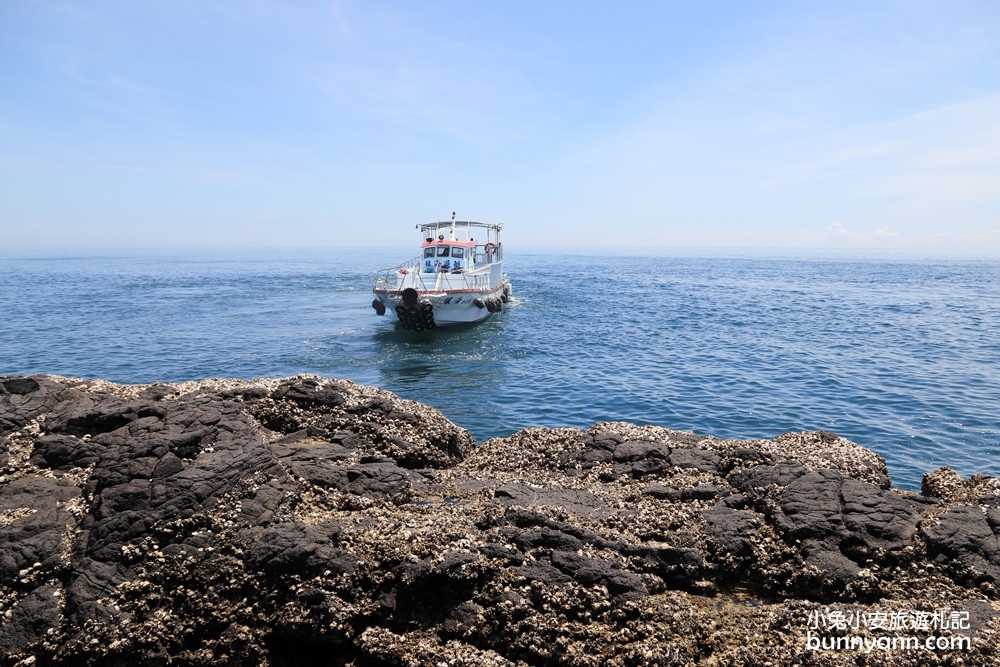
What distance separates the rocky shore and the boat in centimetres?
2189

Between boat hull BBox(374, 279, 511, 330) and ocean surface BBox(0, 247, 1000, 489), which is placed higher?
boat hull BBox(374, 279, 511, 330)

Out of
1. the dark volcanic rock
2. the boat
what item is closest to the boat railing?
the boat

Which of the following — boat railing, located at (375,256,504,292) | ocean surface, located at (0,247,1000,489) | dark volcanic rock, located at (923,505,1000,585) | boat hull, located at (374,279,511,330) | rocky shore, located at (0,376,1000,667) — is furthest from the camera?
boat railing, located at (375,256,504,292)

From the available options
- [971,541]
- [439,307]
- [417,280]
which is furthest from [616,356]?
[971,541]

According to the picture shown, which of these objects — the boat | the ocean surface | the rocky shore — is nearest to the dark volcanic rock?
the rocky shore

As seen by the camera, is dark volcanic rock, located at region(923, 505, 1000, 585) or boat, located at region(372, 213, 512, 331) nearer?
dark volcanic rock, located at region(923, 505, 1000, 585)

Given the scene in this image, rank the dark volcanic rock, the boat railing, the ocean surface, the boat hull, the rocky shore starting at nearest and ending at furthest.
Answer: the rocky shore → the dark volcanic rock → the ocean surface → the boat hull → the boat railing

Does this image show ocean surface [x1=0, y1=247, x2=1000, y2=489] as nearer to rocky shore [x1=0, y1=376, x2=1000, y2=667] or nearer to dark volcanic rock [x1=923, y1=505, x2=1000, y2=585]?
dark volcanic rock [x1=923, y1=505, x2=1000, y2=585]

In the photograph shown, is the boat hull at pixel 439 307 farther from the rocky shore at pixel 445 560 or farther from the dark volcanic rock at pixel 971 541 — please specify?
the dark volcanic rock at pixel 971 541

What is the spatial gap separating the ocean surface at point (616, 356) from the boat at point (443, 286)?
1.06 meters

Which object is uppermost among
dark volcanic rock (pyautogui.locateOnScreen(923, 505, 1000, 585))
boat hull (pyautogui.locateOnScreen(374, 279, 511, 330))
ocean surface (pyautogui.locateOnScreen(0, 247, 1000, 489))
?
boat hull (pyautogui.locateOnScreen(374, 279, 511, 330))

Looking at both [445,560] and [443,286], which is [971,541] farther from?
[443,286]

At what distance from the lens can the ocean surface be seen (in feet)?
55.0

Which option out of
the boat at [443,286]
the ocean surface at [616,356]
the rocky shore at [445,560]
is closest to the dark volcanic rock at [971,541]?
the rocky shore at [445,560]
